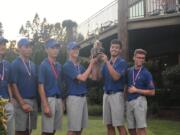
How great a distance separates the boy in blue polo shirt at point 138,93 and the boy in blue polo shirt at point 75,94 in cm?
76

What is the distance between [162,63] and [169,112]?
3.40 metres

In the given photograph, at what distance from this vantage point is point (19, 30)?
45.7 m

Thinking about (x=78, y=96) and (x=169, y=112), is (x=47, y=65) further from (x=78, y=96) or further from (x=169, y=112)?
(x=169, y=112)

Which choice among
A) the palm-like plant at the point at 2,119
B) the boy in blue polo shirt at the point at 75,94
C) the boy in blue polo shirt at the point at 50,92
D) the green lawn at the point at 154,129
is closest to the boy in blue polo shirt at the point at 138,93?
the boy in blue polo shirt at the point at 75,94

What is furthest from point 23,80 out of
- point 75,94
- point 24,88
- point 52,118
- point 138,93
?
point 138,93

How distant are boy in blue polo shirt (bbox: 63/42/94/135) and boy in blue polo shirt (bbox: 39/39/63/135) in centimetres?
17

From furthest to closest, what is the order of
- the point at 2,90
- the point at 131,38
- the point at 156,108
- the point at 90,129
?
1. the point at 131,38
2. the point at 156,108
3. the point at 90,129
4. the point at 2,90

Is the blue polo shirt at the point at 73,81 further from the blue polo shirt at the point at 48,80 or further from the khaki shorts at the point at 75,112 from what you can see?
the blue polo shirt at the point at 48,80

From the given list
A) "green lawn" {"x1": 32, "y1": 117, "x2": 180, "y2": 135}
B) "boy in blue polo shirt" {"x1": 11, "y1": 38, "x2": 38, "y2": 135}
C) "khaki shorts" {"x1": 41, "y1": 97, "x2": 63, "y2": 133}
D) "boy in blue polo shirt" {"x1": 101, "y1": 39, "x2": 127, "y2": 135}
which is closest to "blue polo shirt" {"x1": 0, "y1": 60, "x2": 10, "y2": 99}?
"boy in blue polo shirt" {"x1": 11, "y1": 38, "x2": 38, "y2": 135}

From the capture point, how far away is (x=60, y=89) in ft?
25.1

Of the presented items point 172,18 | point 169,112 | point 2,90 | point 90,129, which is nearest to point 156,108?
point 169,112

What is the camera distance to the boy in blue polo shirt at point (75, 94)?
7703 mm

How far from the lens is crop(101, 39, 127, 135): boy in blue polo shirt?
794 cm

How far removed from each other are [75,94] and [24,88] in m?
0.83
